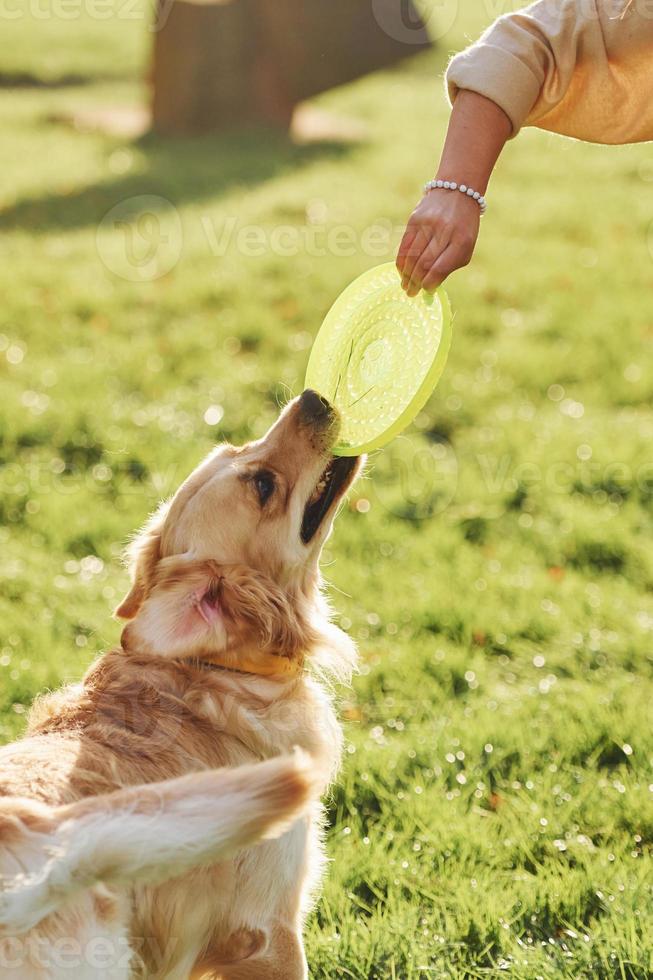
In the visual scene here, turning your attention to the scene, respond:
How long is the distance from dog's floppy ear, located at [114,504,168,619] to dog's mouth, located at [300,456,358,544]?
1.51ft

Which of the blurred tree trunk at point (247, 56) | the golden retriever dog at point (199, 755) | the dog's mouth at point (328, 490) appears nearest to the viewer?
the golden retriever dog at point (199, 755)

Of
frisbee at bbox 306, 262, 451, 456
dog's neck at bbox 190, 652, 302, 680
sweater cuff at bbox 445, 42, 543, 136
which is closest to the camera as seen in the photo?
sweater cuff at bbox 445, 42, 543, 136

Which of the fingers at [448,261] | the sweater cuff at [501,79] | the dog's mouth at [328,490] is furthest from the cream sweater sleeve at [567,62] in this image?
the dog's mouth at [328,490]

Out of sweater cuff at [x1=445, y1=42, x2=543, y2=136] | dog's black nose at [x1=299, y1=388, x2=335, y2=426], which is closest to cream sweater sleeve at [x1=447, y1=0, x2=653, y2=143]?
sweater cuff at [x1=445, y1=42, x2=543, y2=136]

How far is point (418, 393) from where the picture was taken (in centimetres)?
300

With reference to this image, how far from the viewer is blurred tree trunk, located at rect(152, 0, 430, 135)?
12.3 m

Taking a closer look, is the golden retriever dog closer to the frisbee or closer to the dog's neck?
the dog's neck

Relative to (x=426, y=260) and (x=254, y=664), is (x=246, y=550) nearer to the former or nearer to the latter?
(x=254, y=664)

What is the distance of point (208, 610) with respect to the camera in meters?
2.87

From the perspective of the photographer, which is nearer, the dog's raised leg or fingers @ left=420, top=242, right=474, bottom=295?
the dog's raised leg

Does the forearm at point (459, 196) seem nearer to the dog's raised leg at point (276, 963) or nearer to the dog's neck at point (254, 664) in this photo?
the dog's neck at point (254, 664)

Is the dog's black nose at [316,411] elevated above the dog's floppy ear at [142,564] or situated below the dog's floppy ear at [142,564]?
above

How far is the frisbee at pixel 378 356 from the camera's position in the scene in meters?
3.03

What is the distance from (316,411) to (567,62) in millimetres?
1258
